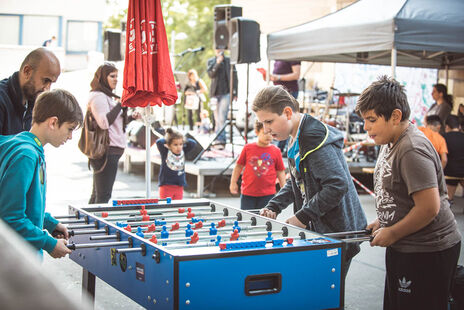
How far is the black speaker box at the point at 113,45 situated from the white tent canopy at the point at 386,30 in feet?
22.7

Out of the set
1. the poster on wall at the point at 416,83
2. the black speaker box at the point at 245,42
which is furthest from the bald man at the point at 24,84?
the poster on wall at the point at 416,83

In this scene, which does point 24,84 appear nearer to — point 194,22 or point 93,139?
point 93,139

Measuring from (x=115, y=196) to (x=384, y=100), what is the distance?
7.52m

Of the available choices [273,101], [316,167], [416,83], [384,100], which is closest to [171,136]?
[273,101]

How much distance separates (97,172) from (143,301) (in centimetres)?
391

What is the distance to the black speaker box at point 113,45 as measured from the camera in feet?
52.9

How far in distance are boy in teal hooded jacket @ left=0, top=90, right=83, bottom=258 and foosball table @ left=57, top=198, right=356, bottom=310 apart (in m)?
0.24

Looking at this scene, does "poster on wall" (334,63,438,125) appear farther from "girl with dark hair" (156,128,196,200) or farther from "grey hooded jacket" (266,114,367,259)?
"grey hooded jacket" (266,114,367,259)

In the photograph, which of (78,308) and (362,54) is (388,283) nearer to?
(78,308)

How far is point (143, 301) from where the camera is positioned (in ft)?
9.59

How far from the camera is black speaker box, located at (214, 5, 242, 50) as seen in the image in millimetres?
13391

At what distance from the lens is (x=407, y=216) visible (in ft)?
8.90

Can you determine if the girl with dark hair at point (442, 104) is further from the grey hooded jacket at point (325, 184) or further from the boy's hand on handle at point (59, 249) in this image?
the boy's hand on handle at point (59, 249)

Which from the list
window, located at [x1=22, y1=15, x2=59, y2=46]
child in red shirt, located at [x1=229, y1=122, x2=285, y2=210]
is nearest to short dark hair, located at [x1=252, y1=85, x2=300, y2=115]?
child in red shirt, located at [x1=229, y1=122, x2=285, y2=210]
